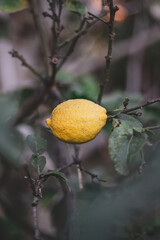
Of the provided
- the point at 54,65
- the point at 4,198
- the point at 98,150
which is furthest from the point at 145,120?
the point at 98,150

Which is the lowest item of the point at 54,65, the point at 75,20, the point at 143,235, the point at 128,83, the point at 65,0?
the point at 143,235

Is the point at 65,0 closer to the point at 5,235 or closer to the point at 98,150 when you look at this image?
the point at 5,235

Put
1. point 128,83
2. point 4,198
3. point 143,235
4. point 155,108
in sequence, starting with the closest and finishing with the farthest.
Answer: point 143,235 < point 155,108 < point 4,198 < point 128,83

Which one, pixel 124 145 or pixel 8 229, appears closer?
pixel 124 145

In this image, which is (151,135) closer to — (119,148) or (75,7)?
(119,148)

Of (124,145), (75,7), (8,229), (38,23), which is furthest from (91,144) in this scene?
(124,145)

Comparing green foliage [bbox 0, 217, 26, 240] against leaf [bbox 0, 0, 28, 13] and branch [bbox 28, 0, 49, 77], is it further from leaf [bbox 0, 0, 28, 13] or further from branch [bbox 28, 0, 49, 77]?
leaf [bbox 0, 0, 28, 13]

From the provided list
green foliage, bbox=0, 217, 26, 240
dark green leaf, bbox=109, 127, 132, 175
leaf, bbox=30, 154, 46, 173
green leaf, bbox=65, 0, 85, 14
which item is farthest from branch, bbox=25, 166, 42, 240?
green foliage, bbox=0, 217, 26, 240
